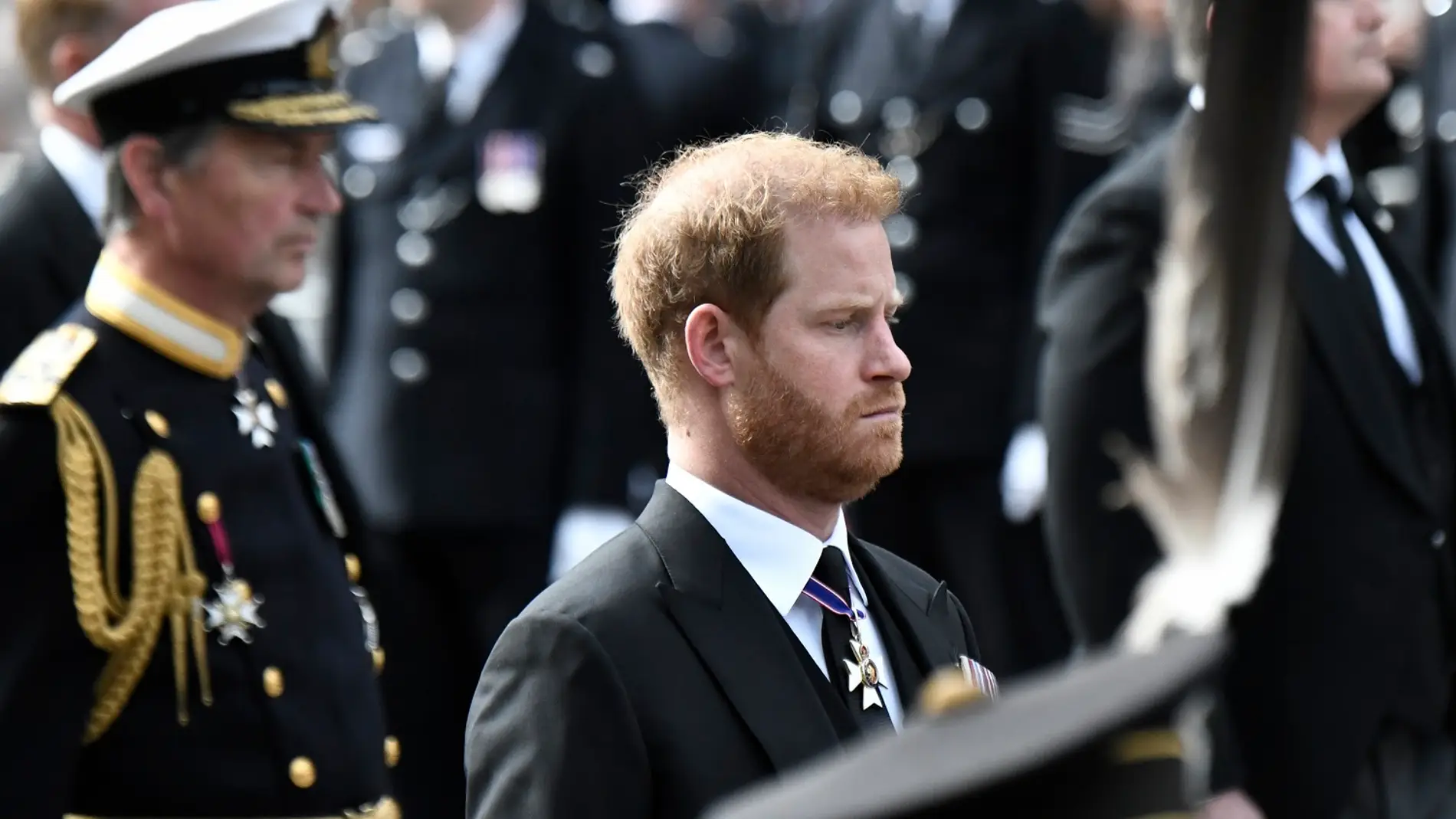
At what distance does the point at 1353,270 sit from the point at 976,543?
9.24ft

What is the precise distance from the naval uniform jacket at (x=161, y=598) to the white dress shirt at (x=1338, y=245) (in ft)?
5.63

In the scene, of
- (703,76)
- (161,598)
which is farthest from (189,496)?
(703,76)

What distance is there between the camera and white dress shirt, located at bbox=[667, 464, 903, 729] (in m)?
3.00

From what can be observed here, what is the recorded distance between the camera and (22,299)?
4.41m

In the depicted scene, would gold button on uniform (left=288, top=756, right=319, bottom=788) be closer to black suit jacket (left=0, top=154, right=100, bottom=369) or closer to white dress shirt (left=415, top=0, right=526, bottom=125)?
black suit jacket (left=0, top=154, right=100, bottom=369)

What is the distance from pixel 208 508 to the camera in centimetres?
386

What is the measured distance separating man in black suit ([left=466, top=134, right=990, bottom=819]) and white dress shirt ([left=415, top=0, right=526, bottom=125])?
162 inches

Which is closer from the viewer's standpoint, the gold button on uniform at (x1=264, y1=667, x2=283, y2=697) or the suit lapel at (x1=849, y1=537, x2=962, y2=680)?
the suit lapel at (x1=849, y1=537, x2=962, y2=680)

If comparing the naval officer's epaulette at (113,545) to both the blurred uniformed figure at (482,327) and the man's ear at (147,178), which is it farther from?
the blurred uniformed figure at (482,327)

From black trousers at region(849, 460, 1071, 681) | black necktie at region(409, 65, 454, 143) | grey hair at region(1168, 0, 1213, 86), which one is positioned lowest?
black trousers at region(849, 460, 1071, 681)

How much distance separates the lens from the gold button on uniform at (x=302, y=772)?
12.7ft

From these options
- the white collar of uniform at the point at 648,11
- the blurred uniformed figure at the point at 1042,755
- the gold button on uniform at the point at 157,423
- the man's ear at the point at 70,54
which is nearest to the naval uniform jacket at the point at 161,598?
the gold button on uniform at the point at 157,423

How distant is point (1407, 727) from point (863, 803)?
2721 millimetres

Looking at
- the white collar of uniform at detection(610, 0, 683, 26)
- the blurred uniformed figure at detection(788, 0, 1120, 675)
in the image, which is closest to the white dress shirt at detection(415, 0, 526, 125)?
the blurred uniformed figure at detection(788, 0, 1120, 675)
